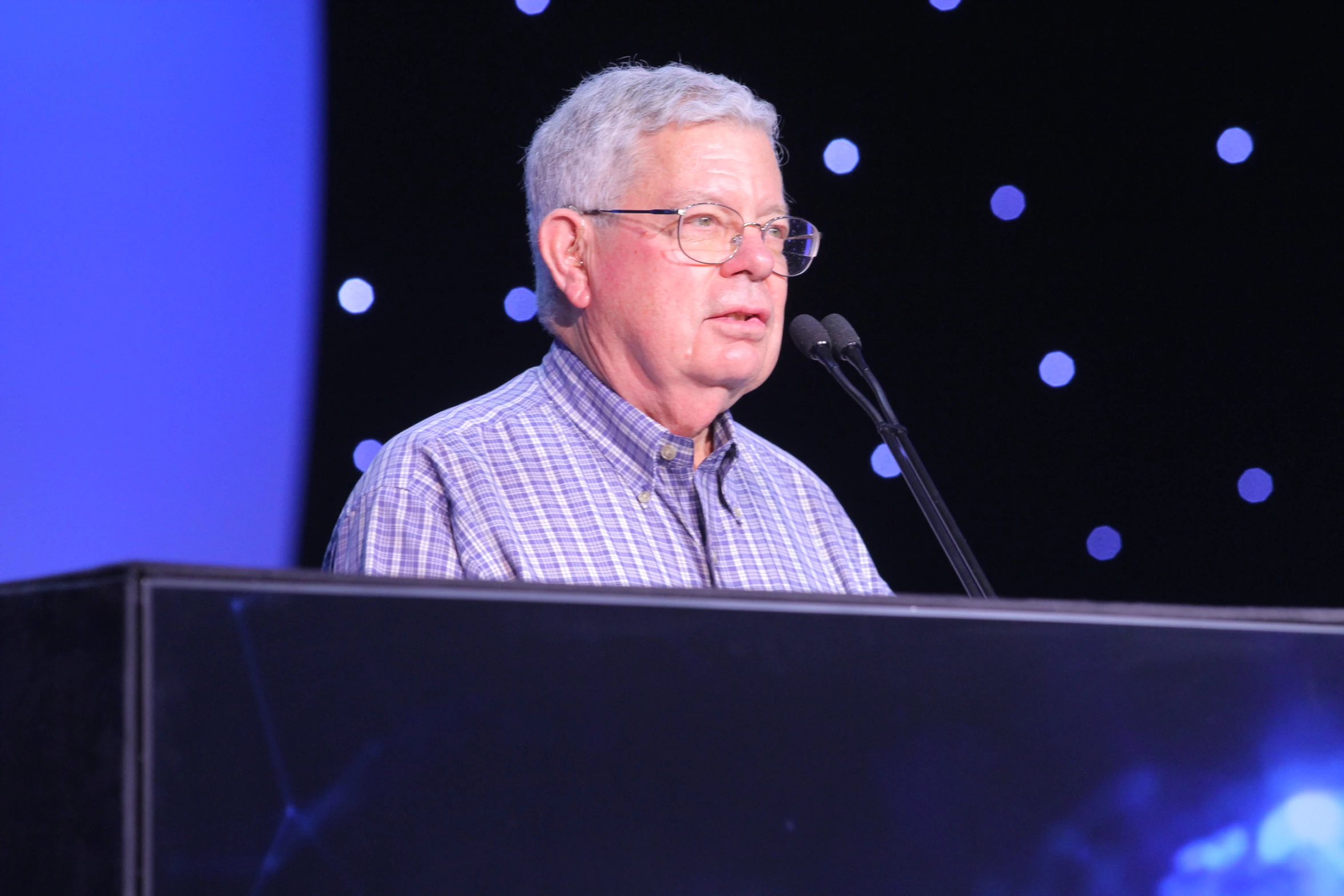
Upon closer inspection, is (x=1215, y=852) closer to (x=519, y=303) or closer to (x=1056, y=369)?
(x=519, y=303)

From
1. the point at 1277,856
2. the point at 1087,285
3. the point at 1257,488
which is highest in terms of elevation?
the point at 1087,285

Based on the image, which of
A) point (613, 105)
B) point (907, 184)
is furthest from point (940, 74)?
point (613, 105)

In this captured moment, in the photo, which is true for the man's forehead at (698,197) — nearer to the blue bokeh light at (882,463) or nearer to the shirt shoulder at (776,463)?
the shirt shoulder at (776,463)

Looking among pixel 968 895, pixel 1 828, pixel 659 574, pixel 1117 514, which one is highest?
pixel 1 828


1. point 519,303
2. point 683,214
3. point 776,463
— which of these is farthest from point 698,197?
point 519,303

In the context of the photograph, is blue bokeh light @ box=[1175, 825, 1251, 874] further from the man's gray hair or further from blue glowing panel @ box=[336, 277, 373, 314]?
blue glowing panel @ box=[336, 277, 373, 314]

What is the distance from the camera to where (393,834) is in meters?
0.55

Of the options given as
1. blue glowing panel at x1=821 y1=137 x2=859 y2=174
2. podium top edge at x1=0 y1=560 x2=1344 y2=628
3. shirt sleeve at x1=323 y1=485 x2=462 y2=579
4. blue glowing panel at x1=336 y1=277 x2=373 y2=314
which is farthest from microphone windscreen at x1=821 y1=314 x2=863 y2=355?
blue glowing panel at x1=821 y1=137 x2=859 y2=174

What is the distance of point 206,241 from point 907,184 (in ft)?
4.20

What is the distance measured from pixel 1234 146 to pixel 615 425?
5.28ft

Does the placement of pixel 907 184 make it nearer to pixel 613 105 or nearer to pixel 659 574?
pixel 613 105

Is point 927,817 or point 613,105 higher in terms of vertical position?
point 613,105

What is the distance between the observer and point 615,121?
5.19 ft

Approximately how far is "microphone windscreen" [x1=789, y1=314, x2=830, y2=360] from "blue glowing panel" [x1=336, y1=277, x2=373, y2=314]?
2.85ft
